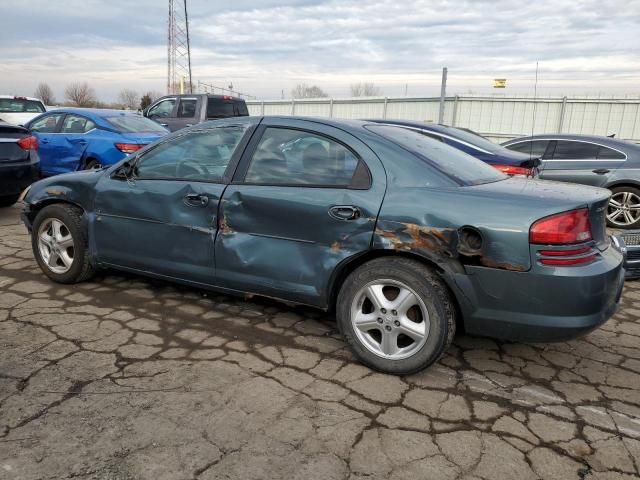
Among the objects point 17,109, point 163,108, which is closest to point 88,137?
point 163,108

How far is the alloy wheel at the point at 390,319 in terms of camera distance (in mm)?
2926

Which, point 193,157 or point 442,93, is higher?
point 442,93

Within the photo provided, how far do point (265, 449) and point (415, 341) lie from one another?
107 centimetres

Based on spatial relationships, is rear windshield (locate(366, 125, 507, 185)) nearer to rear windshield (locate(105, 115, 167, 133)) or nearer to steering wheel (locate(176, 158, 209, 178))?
steering wheel (locate(176, 158, 209, 178))

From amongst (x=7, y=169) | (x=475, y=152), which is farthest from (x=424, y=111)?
(x=7, y=169)

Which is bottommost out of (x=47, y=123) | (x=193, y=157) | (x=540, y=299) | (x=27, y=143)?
(x=540, y=299)

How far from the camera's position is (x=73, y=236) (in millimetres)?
4223

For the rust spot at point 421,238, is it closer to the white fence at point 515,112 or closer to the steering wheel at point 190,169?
Result: the steering wheel at point 190,169

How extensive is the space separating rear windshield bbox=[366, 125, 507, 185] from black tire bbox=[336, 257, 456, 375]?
0.63m

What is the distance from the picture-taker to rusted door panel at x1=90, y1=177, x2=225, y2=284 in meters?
3.58

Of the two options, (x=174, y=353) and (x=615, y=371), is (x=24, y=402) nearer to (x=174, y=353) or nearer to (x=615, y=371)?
(x=174, y=353)

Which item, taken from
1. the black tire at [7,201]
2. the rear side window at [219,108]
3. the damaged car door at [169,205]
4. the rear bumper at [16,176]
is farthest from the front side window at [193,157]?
the rear side window at [219,108]

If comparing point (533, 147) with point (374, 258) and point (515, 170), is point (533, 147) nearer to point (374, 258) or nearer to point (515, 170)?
point (515, 170)

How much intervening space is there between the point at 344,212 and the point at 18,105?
1507cm
